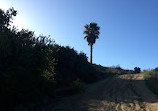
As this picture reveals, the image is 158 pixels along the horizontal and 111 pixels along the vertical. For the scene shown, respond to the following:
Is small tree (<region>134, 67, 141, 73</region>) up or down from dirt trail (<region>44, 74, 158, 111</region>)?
up

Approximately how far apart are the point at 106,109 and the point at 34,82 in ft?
18.7

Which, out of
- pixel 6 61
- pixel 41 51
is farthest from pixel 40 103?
pixel 6 61

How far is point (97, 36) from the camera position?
48.1 meters

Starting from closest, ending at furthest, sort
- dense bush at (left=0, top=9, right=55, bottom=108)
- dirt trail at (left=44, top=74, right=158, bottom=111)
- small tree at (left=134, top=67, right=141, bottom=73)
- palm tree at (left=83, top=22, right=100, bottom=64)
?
dense bush at (left=0, top=9, right=55, bottom=108) → dirt trail at (left=44, top=74, right=158, bottom=111) → palm tree at (left=83, top=22, right=100, bottom=64) → small tree at (left=134, top=67, right=141, bottom=73)

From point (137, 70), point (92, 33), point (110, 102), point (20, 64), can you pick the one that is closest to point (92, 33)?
point (92, 33)

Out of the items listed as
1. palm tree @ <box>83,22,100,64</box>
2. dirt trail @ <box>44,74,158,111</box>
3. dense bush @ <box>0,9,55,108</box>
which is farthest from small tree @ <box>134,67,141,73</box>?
dense bush @ <box>0,9,55,108</box>

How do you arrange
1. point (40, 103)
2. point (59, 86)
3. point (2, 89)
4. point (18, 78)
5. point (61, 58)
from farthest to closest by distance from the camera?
1. point (61, 58)
2. point (59, 86)
3. point (40, 103)
4. point (18, 78)
5. point (2, 89)

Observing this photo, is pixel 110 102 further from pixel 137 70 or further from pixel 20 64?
pixel 137 70

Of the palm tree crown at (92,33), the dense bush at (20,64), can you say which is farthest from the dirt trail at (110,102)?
the palm tree crown at (92,33)

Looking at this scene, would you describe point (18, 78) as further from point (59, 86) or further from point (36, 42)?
point (59, 86)

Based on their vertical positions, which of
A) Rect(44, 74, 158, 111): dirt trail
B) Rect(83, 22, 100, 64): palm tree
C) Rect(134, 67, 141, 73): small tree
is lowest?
Rect(44, 74, 158, 111): dirt trail

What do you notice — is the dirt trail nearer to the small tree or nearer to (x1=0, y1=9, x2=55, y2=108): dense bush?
(x1=0, y1=9, x2=55, y2=108): dense bush

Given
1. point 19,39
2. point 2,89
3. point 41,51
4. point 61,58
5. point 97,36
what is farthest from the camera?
point 97,36

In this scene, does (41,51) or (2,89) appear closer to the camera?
(2,89)
